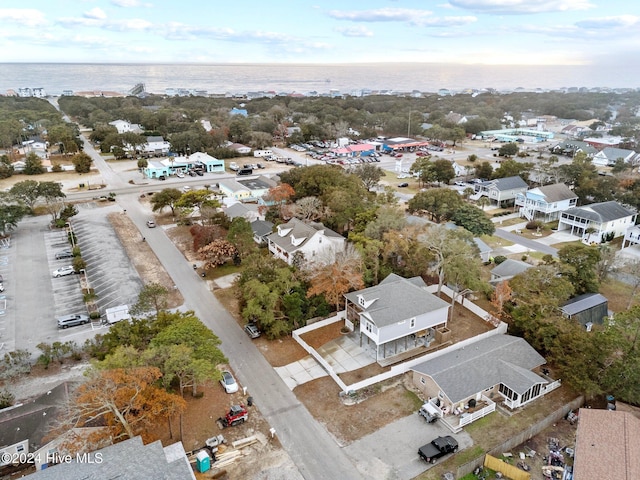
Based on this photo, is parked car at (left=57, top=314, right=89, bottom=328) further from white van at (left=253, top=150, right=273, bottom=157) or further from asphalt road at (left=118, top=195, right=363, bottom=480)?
white van at (left=253, top=150, right=273, bottom=157)

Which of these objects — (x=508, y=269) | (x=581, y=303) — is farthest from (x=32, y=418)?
(x=581, y=303)

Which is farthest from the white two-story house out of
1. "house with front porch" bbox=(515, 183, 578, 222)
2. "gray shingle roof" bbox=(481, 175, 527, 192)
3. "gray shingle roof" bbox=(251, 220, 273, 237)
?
"gray shingle roof" bbox=(481, 175, 527, 192)

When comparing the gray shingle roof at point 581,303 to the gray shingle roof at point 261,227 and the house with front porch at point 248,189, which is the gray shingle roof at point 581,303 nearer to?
the gray shingle roof at point 261,227

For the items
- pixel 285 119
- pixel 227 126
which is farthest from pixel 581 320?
pixel 285 119

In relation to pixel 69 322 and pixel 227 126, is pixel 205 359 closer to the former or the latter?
pixel 69 322

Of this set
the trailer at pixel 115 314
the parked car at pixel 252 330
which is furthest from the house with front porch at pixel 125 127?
the parked car at pixel 252 330

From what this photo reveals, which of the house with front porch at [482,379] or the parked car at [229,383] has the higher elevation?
the house with front porch at [482,379]
